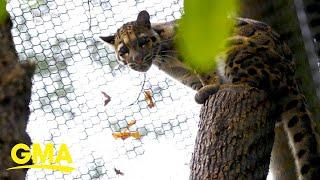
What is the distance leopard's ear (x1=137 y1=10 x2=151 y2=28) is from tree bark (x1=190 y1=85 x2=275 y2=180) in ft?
2.22

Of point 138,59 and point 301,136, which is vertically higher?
point 138,59

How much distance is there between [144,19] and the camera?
89.7 inches

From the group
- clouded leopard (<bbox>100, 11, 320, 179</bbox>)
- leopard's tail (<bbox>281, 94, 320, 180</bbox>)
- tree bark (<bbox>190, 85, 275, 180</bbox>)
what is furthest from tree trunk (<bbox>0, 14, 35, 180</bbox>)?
leopard's tail (<bbox>281, 94, 320, 180</bbox>)

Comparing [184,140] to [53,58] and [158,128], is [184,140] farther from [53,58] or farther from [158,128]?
[53,58]

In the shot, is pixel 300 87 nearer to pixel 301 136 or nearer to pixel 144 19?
pixel 301 136

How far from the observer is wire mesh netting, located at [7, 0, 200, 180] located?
7.09 feet

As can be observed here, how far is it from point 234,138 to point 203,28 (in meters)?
1.38

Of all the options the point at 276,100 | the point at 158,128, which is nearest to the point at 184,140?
the point at 158,128

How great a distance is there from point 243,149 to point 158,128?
76cm

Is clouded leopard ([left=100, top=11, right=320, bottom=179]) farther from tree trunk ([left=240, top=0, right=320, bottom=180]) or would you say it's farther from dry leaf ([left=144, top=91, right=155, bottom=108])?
dry leaf ([left=144, top=91, right=155, bottom=108])

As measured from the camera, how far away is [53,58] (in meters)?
2.24

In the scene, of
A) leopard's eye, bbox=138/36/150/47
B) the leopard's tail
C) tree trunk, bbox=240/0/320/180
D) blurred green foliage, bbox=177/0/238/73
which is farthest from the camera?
leopard's eye, bbox=138/36/150/47

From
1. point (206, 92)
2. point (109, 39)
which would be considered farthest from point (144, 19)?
point (206, 92)

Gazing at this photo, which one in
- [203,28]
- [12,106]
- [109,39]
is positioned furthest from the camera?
[109,39]
